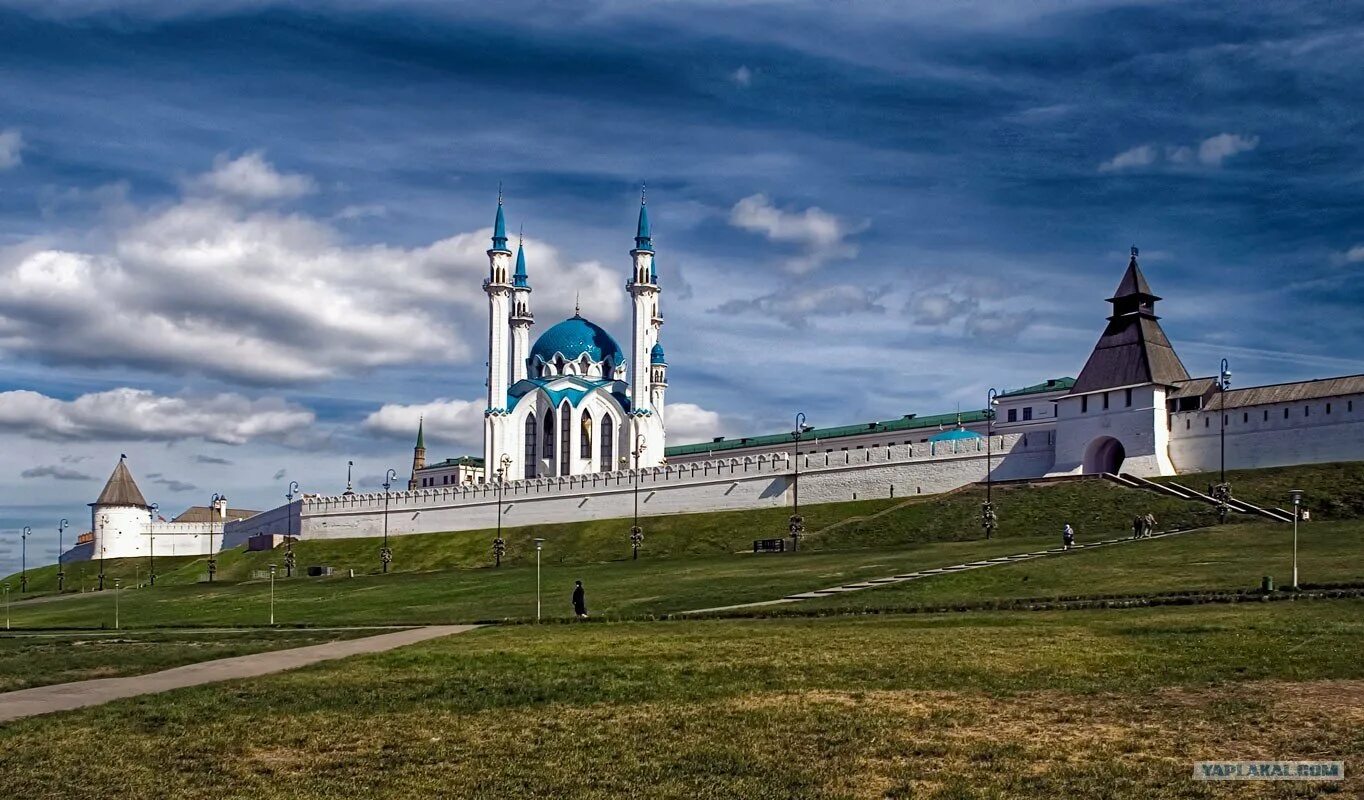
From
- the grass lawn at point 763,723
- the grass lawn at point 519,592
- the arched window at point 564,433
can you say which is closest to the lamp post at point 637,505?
the arched window at point 564,433

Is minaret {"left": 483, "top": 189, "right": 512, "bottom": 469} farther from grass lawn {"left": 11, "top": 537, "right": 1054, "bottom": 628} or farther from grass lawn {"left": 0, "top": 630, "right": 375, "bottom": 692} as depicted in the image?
grass lawn {"left": 0, "top": 630, "right": 375, "bottom": 692}

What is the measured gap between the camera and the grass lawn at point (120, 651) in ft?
71.6

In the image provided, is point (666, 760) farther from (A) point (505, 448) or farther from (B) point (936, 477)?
(A) point (505, 448)

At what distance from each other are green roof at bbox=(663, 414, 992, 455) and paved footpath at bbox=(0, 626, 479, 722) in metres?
82.0

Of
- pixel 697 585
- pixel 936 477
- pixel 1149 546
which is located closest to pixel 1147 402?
pixel 936 477

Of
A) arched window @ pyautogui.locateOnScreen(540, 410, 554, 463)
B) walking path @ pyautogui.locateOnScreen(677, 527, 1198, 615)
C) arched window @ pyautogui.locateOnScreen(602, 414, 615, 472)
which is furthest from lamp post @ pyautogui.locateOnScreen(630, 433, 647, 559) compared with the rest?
walking path @ pyautogui.locateOnScreen(677, 527, 1198, 615)

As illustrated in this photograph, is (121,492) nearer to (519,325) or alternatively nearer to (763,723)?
(519,325)

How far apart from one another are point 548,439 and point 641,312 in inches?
583

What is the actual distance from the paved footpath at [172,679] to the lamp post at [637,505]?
4109 centimetres

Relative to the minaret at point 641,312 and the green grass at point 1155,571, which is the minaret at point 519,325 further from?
the green grass at point 1155,571

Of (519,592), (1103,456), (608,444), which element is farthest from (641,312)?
(519,592)

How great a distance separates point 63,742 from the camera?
14.7 metres

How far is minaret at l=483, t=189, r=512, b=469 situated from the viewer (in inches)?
4498

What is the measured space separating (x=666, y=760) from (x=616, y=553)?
2348 inches
